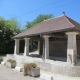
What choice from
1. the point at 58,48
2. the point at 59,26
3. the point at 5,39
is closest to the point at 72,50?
the point at 59,26

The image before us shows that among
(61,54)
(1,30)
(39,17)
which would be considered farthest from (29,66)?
(39,17)

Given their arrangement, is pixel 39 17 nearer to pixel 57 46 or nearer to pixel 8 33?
pixel 8 33

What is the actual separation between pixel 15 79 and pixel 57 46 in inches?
409

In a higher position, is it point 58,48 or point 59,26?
point 59,26

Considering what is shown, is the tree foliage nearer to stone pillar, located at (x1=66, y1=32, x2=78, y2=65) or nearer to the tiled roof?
the tiled roof

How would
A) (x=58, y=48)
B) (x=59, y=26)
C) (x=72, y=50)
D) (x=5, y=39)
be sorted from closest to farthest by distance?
(x=72, y=50), (x=59, y=26), (x=58, y=48), (x=5, y=39)

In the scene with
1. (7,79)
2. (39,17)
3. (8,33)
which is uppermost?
(39,17)

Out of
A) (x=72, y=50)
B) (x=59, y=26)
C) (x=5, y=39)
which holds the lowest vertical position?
(x=72, y=50)

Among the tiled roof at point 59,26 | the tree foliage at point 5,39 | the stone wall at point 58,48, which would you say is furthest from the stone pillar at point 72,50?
the tree foliage at point 5,39

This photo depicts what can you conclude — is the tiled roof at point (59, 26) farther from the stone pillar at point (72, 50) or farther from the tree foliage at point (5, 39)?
the tree foliage at point (5, 39)

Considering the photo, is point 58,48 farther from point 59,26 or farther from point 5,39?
point 5,39

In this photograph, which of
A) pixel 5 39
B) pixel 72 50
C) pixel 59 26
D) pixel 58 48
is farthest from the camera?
pixel 5 39

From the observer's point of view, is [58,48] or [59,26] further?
[58,48]

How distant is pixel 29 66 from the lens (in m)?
9.30
